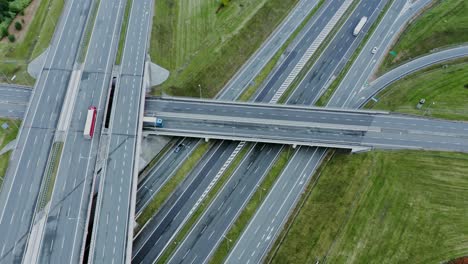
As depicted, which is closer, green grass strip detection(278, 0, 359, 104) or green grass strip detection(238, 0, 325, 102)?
green grass strip detection(238, 0, 325, 102)

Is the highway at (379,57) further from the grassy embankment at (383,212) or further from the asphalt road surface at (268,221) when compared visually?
the asphalt road surface at (268,221)

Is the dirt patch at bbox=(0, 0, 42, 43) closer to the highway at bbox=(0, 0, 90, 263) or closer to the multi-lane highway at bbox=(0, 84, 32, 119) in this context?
the highway at bbox=(0, 0, 90, 263)

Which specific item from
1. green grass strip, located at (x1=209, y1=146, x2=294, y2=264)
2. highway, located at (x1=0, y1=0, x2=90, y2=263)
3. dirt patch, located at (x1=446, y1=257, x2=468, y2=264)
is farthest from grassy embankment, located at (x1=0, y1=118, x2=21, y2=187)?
dirt patch, located at (x1=446, y1=257, x2=468, y2=264)

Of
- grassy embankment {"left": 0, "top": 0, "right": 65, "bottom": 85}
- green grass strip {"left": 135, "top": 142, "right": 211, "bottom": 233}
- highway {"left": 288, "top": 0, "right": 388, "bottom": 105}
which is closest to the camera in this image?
green grass strip {"left": 135, "top": 142, "right": 211, "bottom": 233}

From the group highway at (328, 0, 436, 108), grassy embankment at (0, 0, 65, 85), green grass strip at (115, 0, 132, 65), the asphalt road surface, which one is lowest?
the asphalt road surface

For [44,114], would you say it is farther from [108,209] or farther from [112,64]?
[108,209]

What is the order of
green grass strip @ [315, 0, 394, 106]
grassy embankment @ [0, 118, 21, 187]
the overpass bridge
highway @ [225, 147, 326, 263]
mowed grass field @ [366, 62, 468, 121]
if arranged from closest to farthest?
highway @ [225, 147, 326, 263]
grassy embankment @ [0, 118, 21, 187]
the overpass bridge
mowed grass field @ [366, 62, 468, 121]
green grass strip @ [315, 0, 394, 106]

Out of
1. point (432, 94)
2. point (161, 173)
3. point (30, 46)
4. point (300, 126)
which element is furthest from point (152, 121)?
point (432, 94)
